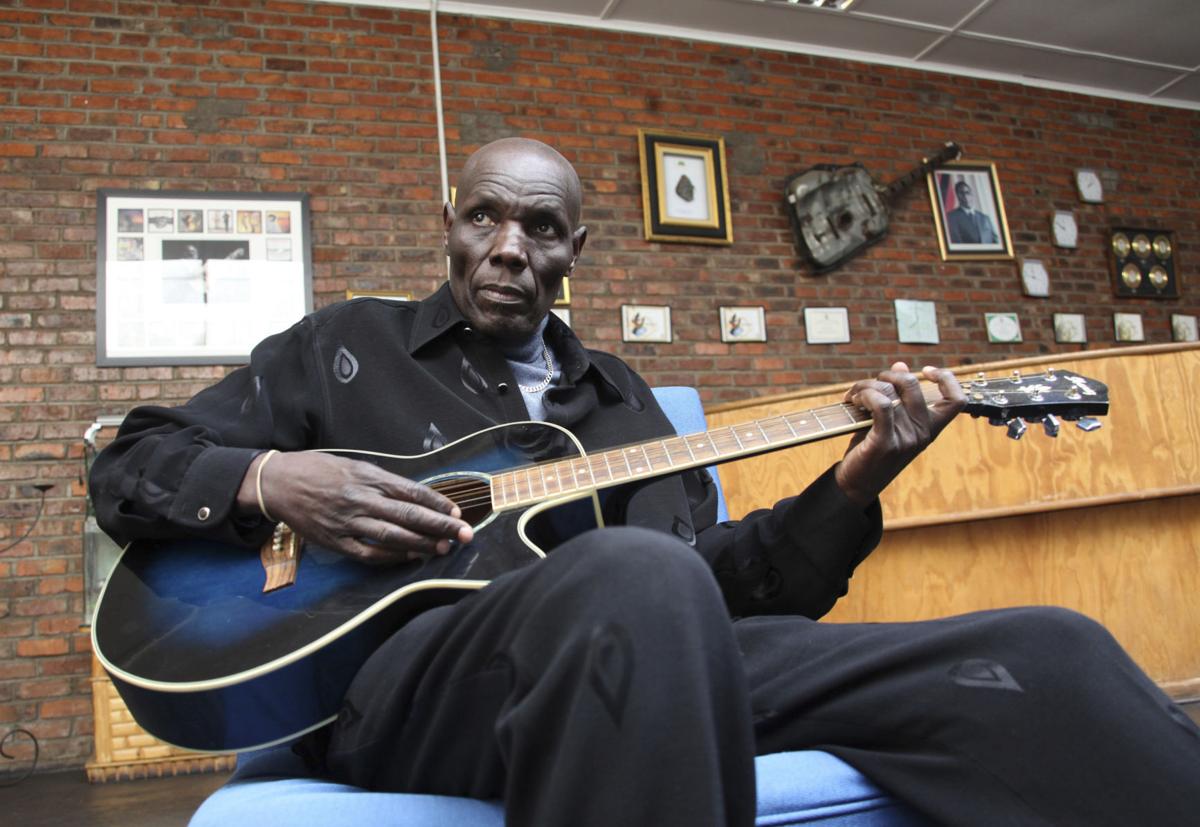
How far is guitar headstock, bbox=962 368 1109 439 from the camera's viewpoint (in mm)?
1370

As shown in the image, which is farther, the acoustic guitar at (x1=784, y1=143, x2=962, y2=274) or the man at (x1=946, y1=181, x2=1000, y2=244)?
the man at (x1=946, y1=181, x2=1000, y2=244)

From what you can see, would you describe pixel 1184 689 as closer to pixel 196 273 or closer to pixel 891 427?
pixel 891 427

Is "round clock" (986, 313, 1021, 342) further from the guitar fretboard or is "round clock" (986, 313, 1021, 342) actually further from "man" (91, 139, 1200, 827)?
the guitar fretboard

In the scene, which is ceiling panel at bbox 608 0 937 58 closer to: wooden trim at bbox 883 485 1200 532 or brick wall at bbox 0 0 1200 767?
brick wall at bbox 0 0 1200 767

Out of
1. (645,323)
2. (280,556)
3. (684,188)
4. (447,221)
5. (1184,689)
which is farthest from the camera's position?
(684,188)

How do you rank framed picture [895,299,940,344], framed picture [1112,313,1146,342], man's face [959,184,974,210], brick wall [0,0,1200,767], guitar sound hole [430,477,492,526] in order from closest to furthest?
guitar sound hole [430,477,492,526], brick wall [0,0,1200,767], framed picture [895,299,940,344], man's face [959,184,974,210], framed picture [1112,313,1146,342]

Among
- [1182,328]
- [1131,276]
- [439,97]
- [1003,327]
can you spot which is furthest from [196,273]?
[1182,328]

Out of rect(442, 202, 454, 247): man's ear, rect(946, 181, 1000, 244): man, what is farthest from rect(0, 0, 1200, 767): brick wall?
rect(442, 202, 454, 247): man's ear

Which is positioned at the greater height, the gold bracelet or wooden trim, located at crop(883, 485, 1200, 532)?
the gold bracelet

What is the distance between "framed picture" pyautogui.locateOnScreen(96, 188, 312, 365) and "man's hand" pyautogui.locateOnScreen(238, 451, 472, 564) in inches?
123

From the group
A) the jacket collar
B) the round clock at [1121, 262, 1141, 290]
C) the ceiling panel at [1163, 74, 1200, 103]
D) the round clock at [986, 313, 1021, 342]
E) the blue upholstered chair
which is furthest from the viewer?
the ceiling panel at [1163, 74, 1200, 103]

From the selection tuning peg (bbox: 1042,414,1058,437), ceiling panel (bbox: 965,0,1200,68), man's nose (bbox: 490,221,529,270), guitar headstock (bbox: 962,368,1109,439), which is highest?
ceiling panel (bbox: 965,0,1200,68)

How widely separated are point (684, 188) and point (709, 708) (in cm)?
438

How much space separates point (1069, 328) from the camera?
17.4 ft
